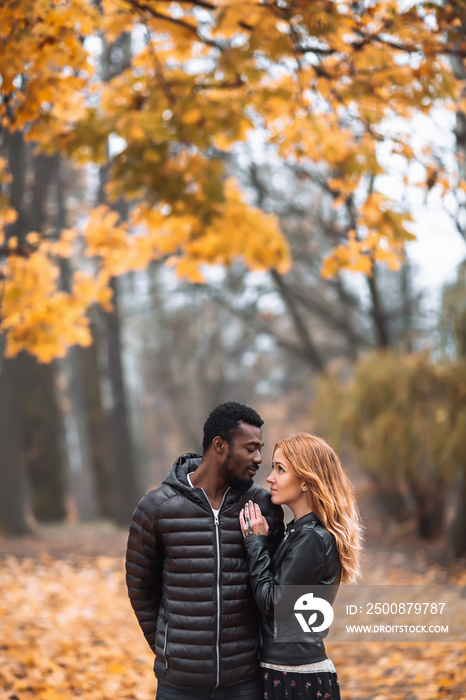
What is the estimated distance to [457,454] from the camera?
8570 millimetres

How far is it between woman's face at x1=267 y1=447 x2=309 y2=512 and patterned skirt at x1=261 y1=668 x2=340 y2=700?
599 mm

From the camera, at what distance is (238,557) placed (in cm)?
271

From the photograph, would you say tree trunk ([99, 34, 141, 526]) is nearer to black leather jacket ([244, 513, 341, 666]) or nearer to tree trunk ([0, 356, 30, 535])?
tree trunk ([0, 356, 30, 535])

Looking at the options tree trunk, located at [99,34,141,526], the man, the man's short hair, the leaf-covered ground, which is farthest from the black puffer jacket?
tree trunk, located at [99,34,141,526]

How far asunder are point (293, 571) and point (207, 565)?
0.34 meters

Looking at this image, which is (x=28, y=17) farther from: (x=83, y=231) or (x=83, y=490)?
(x=83, y=490)

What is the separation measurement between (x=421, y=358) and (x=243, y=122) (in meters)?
5.09

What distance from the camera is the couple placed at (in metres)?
2.62

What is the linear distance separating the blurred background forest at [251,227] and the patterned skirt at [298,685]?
3405 millimetres

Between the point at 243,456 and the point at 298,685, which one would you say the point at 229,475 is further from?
the point at 298,685

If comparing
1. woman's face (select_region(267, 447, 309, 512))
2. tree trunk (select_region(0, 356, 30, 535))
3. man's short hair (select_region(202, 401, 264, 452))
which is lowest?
woman's face (select_region(267, 447, 309, 512))

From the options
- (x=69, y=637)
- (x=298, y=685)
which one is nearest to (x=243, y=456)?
(x=298, y=685)

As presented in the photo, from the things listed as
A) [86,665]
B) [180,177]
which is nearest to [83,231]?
[180,177]

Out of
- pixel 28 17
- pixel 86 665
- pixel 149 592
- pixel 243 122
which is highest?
pixel 243 122
